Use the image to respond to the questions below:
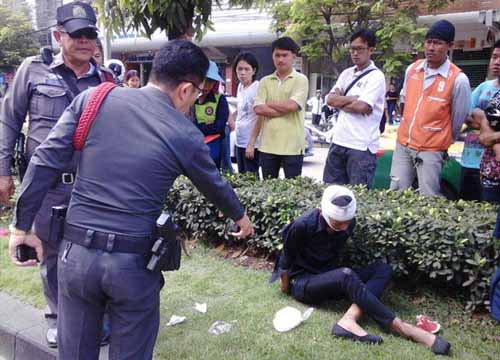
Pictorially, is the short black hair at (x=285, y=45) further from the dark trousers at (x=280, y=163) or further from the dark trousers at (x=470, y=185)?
the dark trousers at (x=470, y=185)

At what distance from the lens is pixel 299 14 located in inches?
482

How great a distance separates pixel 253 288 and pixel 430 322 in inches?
48.1

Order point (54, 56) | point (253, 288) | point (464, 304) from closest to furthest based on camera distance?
1. point (54, 56)
2. point (464, 304)
3. point (253, 288)

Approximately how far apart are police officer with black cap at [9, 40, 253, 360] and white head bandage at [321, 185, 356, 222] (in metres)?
1.26

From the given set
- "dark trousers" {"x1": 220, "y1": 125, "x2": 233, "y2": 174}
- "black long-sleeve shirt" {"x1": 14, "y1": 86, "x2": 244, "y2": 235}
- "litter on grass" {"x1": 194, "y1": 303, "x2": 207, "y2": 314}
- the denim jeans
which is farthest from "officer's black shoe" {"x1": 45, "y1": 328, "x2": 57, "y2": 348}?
the denim jeans

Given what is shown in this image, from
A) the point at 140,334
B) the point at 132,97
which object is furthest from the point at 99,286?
the point at 132,97

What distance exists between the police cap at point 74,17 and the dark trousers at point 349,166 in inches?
92.3

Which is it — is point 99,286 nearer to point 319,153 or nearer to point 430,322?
point 430,322

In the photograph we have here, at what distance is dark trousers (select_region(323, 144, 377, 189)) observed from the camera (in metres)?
4.16

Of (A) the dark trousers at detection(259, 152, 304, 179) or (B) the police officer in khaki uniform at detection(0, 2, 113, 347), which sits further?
(A) the dark trousers at detection(259, 152, 304, 179)

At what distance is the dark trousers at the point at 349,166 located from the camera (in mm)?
4160

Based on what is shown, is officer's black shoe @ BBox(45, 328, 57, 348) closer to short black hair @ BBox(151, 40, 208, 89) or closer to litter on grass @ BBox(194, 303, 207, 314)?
litter on grass @ BBox(194, 303, 207, 314)

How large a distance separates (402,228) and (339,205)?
0.56m

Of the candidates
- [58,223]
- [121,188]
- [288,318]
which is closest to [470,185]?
[288,318]
